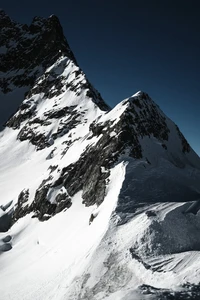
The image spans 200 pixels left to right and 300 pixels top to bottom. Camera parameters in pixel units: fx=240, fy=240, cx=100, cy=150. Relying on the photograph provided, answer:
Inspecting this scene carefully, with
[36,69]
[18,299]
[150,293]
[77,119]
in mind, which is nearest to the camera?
[150,293]

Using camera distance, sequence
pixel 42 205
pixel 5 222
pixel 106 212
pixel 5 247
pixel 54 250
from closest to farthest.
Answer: pixel 106 212
pixel 54 250
pixel 5 247
pixel 42 205
pixel 5 222

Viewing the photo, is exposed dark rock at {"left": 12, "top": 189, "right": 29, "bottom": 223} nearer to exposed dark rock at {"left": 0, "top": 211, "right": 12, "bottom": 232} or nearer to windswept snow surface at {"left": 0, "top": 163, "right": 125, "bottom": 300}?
exposed dark rock at {"left": 0, "top": 211, "right": 12, "bottom": 232}

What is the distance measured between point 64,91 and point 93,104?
450 inches

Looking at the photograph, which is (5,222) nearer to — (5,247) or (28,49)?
(5,247)

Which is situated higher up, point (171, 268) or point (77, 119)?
point (77, 119)

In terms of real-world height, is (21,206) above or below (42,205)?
below

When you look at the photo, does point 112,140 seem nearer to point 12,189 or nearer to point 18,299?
point 18,299

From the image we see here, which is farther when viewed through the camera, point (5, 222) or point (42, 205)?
point (5, 222)

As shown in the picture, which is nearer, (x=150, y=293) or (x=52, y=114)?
(x=150, y=293)

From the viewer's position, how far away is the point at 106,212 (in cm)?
1716

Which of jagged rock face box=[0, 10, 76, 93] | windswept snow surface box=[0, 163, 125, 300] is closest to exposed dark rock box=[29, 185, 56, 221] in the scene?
windswept snow surface box=[0, 163, 125, 300]

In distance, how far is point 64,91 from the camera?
53.4m

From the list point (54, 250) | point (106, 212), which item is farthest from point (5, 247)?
point (106, 212)

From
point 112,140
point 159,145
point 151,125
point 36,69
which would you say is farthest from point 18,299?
point 36,69
